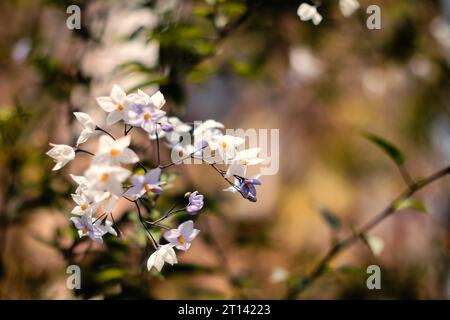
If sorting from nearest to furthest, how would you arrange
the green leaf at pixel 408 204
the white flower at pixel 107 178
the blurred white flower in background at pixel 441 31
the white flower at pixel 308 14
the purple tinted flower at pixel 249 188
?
the white flower at pixel 107 178
the purple tinted flower at pixel 249 188
the white flower at pixel 308 14
the green leaf at pixel 408 204
the blurred white flower in background at pixel 441 31

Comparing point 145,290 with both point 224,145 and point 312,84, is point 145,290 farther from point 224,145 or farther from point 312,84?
point 312,84

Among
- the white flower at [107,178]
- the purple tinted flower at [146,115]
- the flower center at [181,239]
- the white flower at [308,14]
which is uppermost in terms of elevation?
the white flower at [308,14]

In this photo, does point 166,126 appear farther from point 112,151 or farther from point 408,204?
point 408,204

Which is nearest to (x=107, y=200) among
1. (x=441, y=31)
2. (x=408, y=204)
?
(x=408, y=204)

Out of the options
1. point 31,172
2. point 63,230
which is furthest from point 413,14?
point 31,172

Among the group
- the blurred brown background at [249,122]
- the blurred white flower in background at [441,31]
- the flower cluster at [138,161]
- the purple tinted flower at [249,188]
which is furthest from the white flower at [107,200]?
the blurred white flower in background at [441,31]

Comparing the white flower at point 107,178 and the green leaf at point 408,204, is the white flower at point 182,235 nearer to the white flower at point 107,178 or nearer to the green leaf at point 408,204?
the white flower at point 107,178

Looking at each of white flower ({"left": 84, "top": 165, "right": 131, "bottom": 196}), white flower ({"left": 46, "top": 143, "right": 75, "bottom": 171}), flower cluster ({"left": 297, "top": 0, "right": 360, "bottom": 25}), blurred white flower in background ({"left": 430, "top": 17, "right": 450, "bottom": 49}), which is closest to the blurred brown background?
blurred white flower in background ({"left": 430, "top": 17, "right": 450, "bottom": 49})
